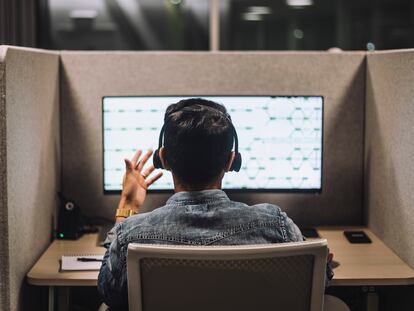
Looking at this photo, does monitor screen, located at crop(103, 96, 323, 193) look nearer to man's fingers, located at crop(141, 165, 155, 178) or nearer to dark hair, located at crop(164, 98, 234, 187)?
man's fingers, located at crop(141, 165, 155, 178)

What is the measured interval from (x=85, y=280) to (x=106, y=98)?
0.60 metres

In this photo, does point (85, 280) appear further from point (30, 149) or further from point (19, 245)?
point (30, 149)

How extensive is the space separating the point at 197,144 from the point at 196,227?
16 cm

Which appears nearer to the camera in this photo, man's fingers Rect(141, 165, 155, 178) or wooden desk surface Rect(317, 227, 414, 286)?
wooden desk surface Rect(317, 227, 414, 286)

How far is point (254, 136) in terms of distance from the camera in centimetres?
197

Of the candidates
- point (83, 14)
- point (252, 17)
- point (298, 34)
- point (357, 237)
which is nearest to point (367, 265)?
point (357, 237)

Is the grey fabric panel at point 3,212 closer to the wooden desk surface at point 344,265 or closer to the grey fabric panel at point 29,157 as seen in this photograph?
the grey fabric panel at point 29,157

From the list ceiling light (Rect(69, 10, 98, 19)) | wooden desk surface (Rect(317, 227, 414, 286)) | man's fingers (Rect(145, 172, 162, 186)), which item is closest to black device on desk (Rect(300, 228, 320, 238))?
wooden desk surface (Rect(317, 227, 414, 286))

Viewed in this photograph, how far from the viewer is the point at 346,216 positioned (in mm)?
2127

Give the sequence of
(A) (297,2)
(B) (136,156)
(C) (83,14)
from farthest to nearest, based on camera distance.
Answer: (A) (297,2)
(C) (83,14)
(B) (136,156)

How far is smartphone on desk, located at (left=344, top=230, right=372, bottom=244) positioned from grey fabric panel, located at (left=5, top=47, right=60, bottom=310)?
2.83ft

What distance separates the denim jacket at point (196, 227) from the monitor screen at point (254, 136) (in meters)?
0.68

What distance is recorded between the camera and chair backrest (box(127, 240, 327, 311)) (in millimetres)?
1133

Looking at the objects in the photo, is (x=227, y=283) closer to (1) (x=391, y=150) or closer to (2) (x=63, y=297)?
(2) (x=63, y=297)
